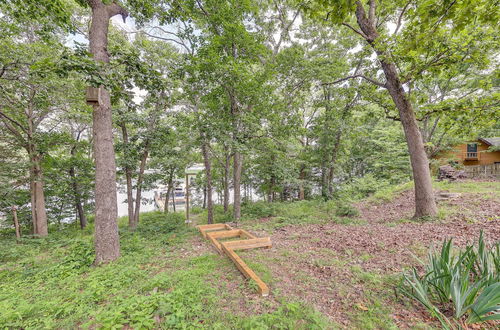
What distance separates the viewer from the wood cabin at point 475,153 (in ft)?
53.7

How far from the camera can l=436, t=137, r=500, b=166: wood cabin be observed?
645 inches

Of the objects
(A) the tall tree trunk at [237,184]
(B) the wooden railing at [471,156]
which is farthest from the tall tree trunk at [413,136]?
(B) the wooden railing at [471,156]

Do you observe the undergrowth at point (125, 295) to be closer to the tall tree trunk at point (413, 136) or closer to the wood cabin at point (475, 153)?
the tall tree trunk at point (413, 136)

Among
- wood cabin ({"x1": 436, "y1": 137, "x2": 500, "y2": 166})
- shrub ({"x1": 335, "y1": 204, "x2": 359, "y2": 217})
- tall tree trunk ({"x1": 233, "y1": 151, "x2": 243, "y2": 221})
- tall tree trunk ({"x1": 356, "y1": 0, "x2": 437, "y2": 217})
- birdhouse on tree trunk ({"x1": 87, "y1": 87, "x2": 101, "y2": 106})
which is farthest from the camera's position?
wood cabin ({"x1": 436, "y1": 137, "x2": 500, "y2": 166})

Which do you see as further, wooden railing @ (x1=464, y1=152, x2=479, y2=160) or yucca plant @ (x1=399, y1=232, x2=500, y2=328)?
wooden railing @ (x1=464, y1=152, x2=479, y2=160)

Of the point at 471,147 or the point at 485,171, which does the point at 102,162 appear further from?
the point at 471,147

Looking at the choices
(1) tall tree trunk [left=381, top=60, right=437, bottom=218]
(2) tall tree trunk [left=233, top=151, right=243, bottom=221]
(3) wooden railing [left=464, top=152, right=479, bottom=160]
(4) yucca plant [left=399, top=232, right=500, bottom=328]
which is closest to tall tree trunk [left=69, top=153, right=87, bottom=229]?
(2) tall tree trunk [left=233, top=151, right=243, bottom=221]

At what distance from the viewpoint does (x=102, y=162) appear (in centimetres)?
383

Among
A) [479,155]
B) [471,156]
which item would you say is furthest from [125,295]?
[479,155]

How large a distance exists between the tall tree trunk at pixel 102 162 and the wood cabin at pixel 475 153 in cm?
2348

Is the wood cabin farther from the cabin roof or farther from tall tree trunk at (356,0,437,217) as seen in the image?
tall tree trunk at (356,0,437,217)

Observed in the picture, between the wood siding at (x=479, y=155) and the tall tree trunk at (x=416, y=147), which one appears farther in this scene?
the wood siding at (x=479, y=155)

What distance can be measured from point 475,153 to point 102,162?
26736mm

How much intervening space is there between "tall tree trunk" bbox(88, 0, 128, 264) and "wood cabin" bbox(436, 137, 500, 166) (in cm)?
2348
